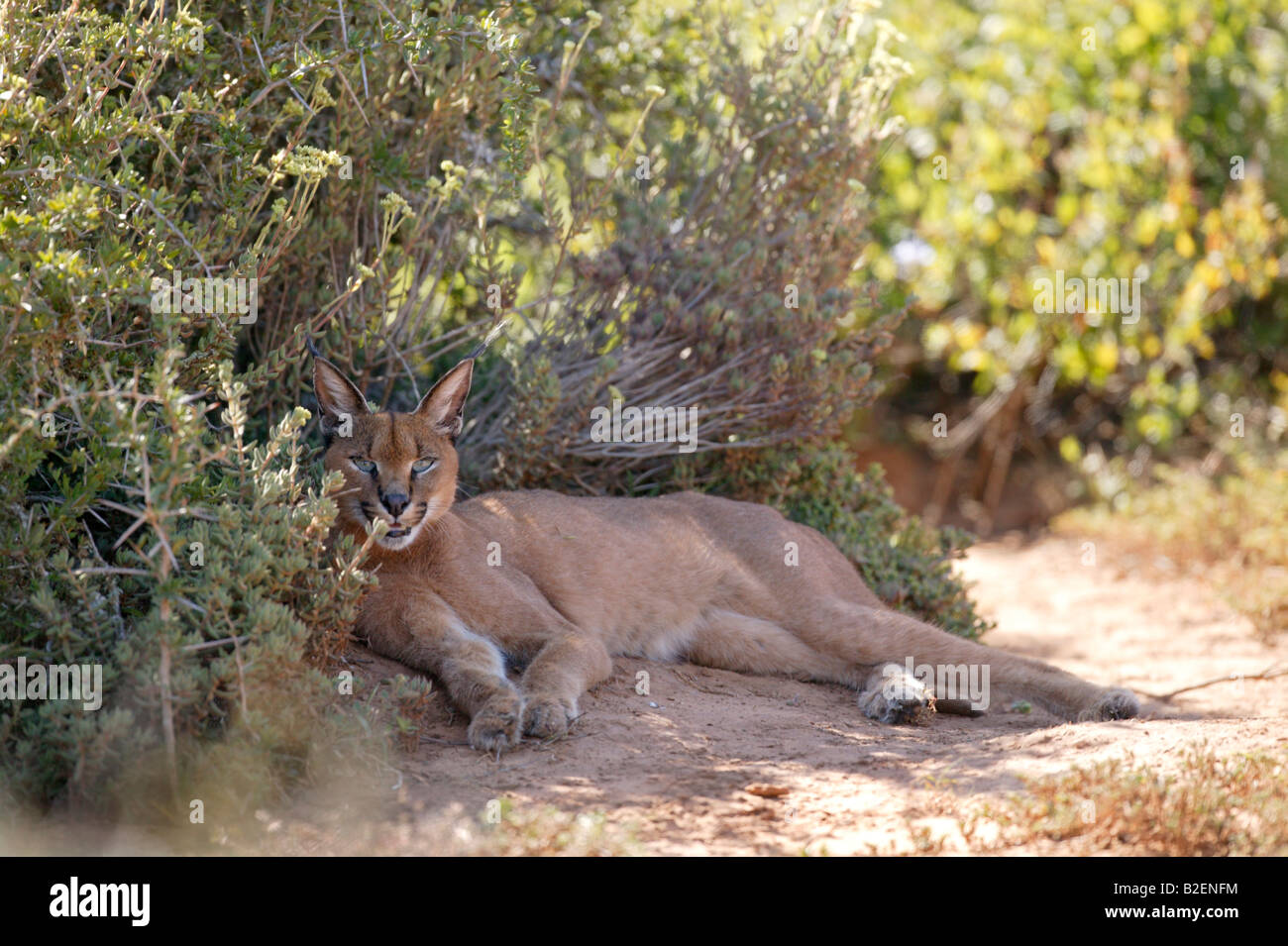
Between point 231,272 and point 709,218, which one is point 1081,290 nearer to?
point 709,218

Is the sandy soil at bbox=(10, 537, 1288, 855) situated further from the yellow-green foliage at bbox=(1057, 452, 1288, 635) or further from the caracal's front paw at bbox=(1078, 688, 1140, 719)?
the yellow-green foliage at bbox=(1057, 452, 1288, 635)

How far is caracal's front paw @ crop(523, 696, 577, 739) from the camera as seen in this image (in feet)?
13.3

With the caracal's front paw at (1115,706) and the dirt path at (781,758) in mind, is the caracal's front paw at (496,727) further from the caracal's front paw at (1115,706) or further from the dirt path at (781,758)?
the caracal's front paw at (1115,706)

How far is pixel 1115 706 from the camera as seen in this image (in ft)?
15.8

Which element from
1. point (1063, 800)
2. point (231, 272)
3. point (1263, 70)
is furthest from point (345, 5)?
point (1263, 70)

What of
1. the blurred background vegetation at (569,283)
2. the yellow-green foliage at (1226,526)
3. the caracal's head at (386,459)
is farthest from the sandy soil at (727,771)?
the yellow-green foliage at (1226,526)

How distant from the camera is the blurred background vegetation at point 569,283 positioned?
11.6ft

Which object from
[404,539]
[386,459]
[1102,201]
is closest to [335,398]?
[386,459]

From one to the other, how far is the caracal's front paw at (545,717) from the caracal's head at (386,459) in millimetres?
792

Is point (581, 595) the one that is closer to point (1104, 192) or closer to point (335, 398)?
point (335, 398)

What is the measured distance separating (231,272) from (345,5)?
1.29 m

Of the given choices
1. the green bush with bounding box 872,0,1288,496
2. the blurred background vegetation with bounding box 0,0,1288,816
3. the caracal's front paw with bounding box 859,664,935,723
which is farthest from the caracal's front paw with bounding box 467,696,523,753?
the green bush with bounding box 872,0,1288,496

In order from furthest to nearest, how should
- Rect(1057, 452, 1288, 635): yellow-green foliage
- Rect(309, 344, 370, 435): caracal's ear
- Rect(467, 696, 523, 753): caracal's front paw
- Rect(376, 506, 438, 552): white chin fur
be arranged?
Rect(1057, 452, 1288, 635): yellow-green foliage < Rect(309, 344, 370, 435): caracal's ear < Rect(376, 506, 438, 552): white chin fur < Rect(467, 696, 523, 753): caracal's front paw

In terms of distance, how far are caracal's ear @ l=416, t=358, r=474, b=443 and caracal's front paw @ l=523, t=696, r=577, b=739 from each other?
4.12 feet
